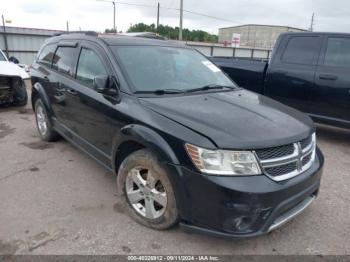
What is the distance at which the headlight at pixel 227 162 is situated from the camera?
98.5 inches

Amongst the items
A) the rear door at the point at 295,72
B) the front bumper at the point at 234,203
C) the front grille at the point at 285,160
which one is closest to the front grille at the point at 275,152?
the front grille at the point at 285,160

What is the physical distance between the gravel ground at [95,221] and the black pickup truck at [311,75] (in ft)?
4.29

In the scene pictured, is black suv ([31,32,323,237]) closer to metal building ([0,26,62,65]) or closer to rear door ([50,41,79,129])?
rear door ([50,41,79,129])

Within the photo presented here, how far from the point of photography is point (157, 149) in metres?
2.77

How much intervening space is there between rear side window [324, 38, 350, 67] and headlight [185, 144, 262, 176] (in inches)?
159

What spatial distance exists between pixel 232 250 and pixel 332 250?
90 cm

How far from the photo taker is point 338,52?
567 cm

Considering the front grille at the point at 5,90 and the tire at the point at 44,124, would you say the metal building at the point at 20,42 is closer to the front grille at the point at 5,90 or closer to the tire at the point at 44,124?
the front grille at the point at 5,90

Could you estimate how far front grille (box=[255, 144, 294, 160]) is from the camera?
257 centimetres

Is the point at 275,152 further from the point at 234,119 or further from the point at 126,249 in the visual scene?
the point at 126,249

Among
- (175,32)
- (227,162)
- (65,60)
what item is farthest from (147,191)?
(175,32)

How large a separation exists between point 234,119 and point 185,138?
1.74 ft

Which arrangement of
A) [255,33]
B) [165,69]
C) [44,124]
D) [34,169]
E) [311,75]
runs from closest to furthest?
[165,69], [34,169], [44,124], [311,75], [255,33]


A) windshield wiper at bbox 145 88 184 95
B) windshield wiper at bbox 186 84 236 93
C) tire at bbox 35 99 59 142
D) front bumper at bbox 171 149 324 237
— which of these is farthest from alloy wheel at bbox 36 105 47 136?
front bumper at bbox 171 149 324 237
